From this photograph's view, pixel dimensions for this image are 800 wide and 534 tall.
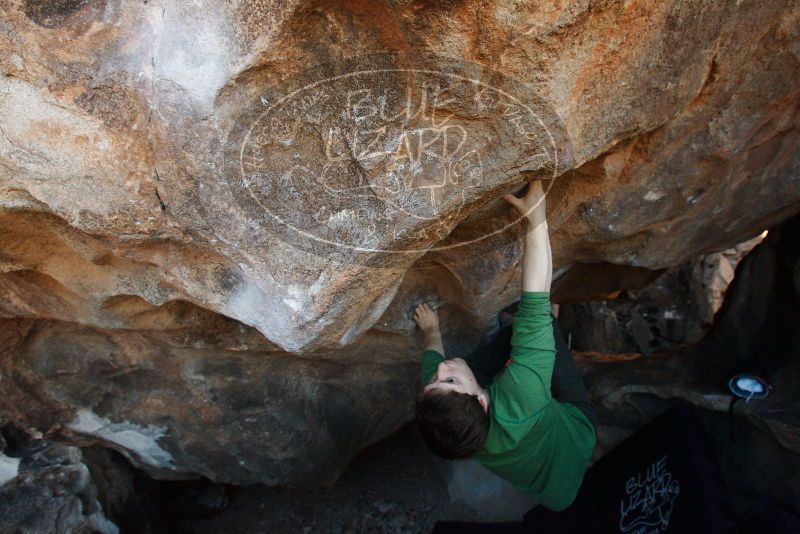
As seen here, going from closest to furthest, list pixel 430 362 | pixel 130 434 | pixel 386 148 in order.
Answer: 1. pixel 386 148
2. pixel 430 362
3. pixel 130 434

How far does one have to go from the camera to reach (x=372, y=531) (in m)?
2.07

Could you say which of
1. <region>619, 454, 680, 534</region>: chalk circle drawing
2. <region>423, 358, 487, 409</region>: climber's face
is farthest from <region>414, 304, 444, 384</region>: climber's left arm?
<region>619, 454, 680, 534</region>: chalk circle drawing

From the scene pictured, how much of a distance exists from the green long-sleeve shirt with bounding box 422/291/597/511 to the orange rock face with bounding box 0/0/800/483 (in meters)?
0.20

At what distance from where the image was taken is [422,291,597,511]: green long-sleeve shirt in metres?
1.19

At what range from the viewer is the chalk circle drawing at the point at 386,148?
827mm

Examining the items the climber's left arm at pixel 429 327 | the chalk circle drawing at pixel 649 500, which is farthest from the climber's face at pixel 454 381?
the chalk circle drawing at pixel 649 500

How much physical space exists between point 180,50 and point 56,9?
0.58ft

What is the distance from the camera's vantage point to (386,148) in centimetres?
88

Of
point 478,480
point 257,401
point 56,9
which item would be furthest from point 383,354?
point 56,9

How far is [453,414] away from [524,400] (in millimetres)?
154

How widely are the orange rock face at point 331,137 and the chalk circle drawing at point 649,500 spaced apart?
2.24 ft

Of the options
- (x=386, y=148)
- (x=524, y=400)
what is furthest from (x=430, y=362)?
(x=386, y=148)

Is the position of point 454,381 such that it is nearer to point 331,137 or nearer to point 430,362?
point 430,362

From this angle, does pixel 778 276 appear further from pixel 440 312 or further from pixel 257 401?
pixel 257 401
